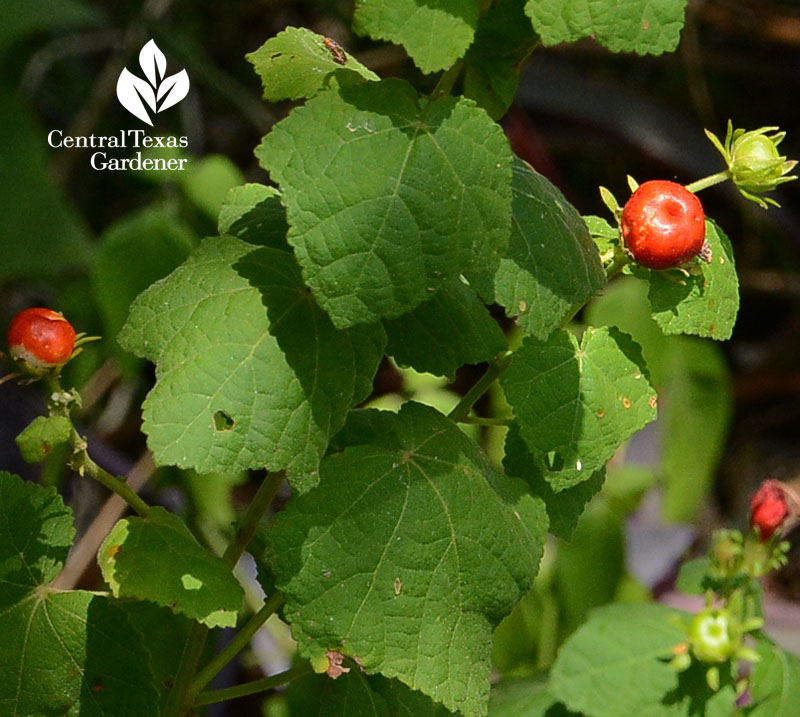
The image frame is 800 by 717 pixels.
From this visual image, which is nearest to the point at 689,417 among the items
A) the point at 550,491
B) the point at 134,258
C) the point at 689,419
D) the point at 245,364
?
the point at 689,419

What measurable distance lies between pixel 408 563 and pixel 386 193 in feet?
0.93

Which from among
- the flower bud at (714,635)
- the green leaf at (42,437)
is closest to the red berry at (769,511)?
the flower bud at (714,635)

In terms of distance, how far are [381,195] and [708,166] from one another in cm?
258

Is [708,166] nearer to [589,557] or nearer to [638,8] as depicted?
[589,557]

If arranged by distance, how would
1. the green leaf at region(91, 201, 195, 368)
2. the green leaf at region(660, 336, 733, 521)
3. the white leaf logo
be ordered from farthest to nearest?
the green leaf at region(660, 336, 733, 521)
the green leaf at region(91, 201, 195, 368)
the white leaf logo

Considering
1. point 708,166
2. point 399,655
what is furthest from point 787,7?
point 399,655

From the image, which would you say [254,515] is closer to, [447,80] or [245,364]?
[245,364]

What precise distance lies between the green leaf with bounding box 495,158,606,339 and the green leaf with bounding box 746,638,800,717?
27.0 inches

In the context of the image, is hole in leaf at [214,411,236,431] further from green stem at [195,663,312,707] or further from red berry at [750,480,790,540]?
red berry at [750,480,790,540]

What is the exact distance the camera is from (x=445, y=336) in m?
0.81

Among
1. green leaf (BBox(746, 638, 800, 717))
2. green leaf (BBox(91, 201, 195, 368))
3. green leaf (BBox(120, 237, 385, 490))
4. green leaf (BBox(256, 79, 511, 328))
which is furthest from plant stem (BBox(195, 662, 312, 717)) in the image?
green leaf (BBox(91, 201, 195, 368))

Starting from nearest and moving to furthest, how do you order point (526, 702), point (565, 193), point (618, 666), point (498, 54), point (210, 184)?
point (498, 54) < point (618, 666) < point (526, 702) < point (210, 184) < point (565, 193)

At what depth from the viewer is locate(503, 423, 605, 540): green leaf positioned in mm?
857

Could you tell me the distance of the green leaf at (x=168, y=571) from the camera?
74 centimetres
